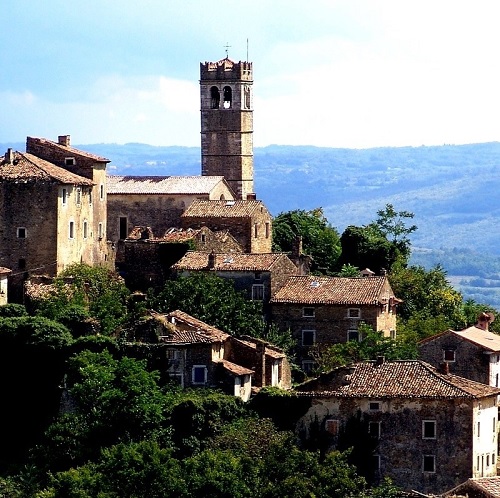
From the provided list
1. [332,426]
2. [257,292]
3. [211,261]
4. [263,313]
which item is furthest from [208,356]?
[211,261]

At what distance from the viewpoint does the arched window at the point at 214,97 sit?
105438 mm

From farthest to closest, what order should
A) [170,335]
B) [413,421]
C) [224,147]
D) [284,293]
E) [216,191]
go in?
[224,147]
[216,191]
[284,293]
[170,335]
[413,421]

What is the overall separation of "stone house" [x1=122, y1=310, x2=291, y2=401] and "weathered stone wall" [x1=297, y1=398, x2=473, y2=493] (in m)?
4.45

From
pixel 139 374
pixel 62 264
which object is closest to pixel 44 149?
pixel 62 264

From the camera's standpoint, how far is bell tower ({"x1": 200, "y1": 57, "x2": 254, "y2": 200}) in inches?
4082

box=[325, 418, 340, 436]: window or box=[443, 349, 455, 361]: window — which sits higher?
box=[443, 349, 455, 361]: window

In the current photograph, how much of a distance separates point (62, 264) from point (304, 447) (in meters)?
16.4

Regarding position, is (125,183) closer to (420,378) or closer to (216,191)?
(216,191)

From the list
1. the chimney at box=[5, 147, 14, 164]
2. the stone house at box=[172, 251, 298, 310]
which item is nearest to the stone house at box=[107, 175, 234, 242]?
the stone house at box=[172, 251, 298, 310]

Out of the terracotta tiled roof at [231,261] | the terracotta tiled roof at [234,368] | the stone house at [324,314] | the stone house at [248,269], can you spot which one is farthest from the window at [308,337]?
the terracotta tiled roof at [234,368]

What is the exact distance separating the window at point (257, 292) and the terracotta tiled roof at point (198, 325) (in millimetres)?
5285

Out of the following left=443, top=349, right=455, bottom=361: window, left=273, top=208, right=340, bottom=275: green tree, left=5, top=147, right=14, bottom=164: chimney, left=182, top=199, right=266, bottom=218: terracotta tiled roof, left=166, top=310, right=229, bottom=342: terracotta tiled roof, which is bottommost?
left=443, top=349, right=455, bottom=361: window

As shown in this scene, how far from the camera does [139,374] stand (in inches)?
2579

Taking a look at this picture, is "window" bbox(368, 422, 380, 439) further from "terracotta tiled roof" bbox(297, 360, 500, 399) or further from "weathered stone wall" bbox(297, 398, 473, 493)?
"terracotta tiled roof" bbox(297, 360, 500, 399)
